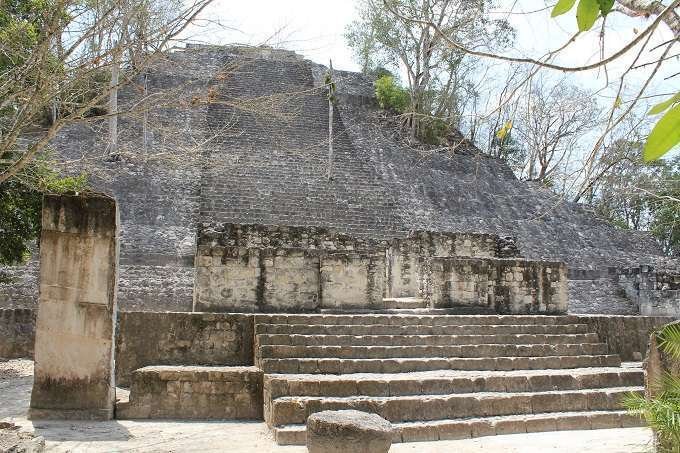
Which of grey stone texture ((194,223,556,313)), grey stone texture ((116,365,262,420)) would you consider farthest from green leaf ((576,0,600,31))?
grey stone texture ((194,223,556,313))

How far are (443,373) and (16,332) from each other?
6.22 meters

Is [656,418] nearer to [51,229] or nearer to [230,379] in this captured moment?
[230,379]

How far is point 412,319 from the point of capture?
8250 mm

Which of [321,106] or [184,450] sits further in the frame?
[321,106]

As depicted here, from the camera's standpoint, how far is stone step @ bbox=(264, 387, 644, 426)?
5.90 metres

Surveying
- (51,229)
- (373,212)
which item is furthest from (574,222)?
(51,229)

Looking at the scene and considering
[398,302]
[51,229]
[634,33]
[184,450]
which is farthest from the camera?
[398,302]

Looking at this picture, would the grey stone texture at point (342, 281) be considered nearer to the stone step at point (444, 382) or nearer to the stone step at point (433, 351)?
the stone step at point (433, 351)

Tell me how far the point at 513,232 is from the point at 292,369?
12.4 m

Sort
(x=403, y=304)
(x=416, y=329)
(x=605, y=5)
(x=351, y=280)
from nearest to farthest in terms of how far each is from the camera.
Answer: (x=605, y=5), (x=416, y=329), (x=351, y=280), (x=403, y=304)

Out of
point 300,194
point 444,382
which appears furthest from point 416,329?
point 300,194

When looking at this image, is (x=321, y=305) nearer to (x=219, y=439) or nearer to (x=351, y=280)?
(x=351, y=280)

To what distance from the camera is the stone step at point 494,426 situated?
5.67m

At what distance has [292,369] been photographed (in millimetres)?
6883
